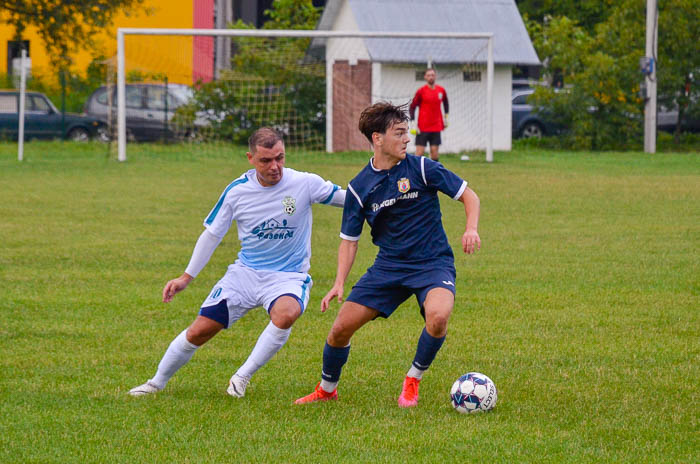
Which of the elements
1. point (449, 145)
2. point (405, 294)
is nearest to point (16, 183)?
point (449, 145)

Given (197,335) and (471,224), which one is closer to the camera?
(471,224)

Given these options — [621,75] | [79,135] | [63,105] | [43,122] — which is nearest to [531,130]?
[621,75]

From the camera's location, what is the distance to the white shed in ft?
88.4

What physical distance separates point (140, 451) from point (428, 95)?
18.1 meters

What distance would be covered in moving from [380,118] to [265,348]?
140 cm

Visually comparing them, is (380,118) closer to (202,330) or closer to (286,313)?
(286,313)

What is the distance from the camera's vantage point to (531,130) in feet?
103

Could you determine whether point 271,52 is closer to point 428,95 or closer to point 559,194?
point 428,95

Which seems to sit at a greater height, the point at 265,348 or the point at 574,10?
the point at 574,10

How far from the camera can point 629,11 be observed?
29344 mm

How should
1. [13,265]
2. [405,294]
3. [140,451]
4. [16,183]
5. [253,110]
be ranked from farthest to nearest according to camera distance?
1. [253,110]
2. [16,183]
3. [13,265]
4. [405,294]
5. [140,451]

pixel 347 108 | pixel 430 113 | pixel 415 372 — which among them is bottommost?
pixel 415 372

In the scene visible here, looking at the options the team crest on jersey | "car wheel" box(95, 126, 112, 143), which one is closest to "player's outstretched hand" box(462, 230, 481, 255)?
the team crest on jersey

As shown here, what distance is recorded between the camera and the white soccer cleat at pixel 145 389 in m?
5.72
